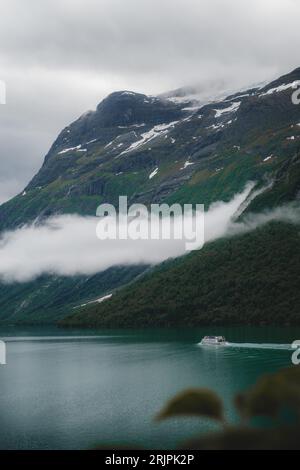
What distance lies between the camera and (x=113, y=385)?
106000 millimetres

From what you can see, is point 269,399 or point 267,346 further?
point 267,346

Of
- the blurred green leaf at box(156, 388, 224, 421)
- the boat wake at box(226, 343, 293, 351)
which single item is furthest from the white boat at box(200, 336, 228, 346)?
the blurred green leaf at box(156, 388, 224, 421)

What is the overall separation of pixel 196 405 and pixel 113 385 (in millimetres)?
104313

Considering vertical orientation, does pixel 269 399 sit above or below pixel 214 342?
below

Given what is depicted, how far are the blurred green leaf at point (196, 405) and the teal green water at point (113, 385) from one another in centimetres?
2871

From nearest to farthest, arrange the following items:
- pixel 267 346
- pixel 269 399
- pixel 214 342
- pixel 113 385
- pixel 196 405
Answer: pixel 269 399 < pixel 196 405 < pixel 113 385 < pixel 267 346 < pixel 214 342

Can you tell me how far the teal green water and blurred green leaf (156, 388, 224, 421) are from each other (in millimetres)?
28708

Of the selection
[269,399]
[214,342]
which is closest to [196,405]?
[269,399]

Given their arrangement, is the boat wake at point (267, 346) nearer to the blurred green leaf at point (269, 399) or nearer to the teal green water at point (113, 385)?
the teal green water at point (113, 385)

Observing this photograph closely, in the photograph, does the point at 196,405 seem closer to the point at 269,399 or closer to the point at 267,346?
the point at 269,399

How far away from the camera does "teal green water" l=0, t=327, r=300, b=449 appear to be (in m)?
65.9

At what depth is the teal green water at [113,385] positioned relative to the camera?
65.9 metres

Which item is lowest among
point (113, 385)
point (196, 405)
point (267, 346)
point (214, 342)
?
point (196, 405)
